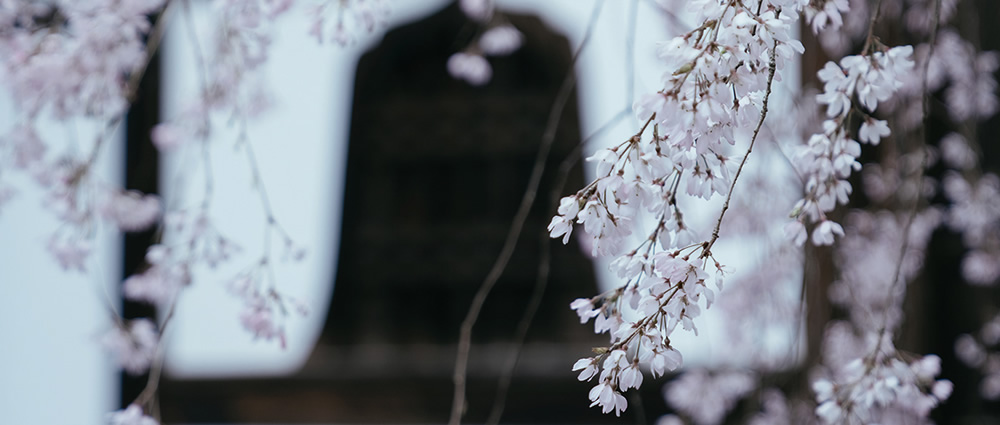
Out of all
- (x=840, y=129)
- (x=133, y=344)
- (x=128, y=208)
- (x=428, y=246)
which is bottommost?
(x=428, y=246)

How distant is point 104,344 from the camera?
1522 millimetres

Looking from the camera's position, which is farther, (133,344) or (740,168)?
(133,344)

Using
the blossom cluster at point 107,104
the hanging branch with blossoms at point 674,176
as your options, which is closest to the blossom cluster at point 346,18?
the blossom cluster at point 107,104

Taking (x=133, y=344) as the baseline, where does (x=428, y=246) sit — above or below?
below

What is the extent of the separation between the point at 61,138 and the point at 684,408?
1.74 meters

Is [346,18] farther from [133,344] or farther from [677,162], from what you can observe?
[133,344]

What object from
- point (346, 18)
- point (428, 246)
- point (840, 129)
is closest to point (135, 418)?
point (346, 18)

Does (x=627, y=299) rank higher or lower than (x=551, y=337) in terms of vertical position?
higher

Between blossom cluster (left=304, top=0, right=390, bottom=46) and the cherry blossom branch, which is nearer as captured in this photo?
the cherry blossom branch

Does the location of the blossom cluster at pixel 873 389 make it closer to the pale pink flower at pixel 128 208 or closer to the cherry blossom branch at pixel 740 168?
the cherry blossom branch at pixel 740 168

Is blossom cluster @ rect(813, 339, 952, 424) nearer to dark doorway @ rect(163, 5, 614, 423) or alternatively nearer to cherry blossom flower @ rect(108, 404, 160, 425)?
cherry blossom flower @ rect(108, 404, 160, 425)

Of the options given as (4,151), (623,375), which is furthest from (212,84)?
(623,375)

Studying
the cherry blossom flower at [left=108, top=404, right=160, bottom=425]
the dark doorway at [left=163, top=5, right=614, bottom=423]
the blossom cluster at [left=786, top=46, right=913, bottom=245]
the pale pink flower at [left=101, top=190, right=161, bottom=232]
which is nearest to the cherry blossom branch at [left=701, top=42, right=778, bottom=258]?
the blossom cluster at [left=786, top=46, right=913, bottom=245]

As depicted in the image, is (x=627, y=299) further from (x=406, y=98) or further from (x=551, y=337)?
(x=406, y=98)
